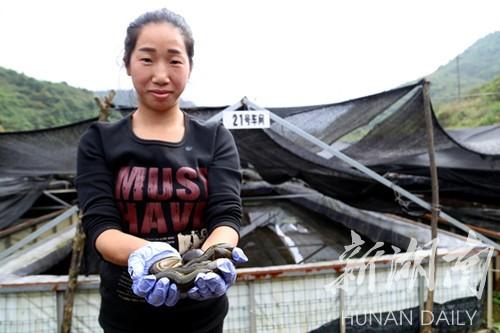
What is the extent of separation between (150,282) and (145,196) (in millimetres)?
247

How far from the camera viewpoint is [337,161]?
317 centimetres

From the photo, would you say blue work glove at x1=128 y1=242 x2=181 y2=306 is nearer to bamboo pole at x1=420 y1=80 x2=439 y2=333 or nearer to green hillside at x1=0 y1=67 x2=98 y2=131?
bamboo pole at x1=420 y1=80 x2=439 y2=333

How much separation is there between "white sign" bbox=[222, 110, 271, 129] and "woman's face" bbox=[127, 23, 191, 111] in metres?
1.70

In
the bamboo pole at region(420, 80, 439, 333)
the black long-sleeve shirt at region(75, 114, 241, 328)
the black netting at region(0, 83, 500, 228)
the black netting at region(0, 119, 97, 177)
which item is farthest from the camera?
the black netting at region(0, 119, 97, 177)

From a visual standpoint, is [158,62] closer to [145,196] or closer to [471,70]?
[145,196]

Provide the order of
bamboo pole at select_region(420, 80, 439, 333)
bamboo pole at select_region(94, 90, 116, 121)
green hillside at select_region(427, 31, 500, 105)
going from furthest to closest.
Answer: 1. green hillside at select_region(427, 31, 500, 105)
2. bamboo pole at select_region(420, 80, 439, 333)
3. bamboo pole at select_region(94, 90, 116, 121)

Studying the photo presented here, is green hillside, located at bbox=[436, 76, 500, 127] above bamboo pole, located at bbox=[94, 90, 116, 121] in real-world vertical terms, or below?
above

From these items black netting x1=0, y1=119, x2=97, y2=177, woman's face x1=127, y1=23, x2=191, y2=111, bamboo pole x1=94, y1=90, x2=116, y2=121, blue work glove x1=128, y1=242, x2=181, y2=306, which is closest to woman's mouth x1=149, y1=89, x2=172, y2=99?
woman's face x1=127, y1=23, x2=191, y2=111

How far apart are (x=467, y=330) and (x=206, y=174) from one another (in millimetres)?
2918

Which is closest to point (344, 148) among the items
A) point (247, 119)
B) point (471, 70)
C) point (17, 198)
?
point (247, 119)

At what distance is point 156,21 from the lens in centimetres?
89

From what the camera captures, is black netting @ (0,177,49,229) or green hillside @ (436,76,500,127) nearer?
black netting @ (0,177,49,229)

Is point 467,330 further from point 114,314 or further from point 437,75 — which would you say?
point 437,75

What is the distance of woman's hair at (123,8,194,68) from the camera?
0.89 meters
